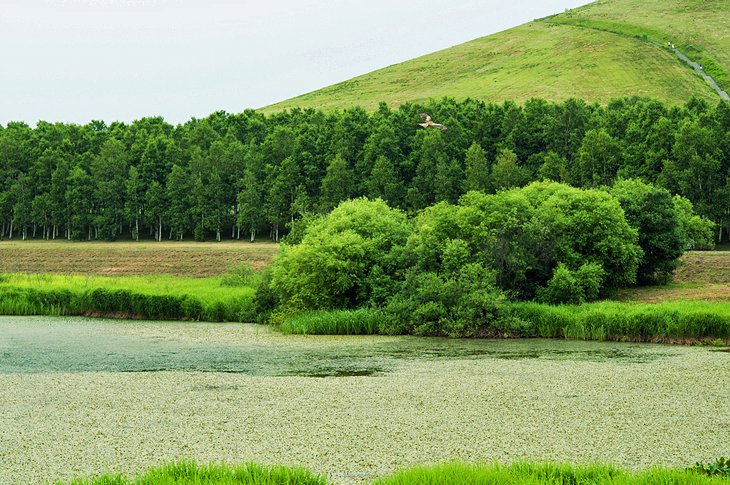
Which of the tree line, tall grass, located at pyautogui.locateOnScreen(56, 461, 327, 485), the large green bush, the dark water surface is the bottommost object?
the dark water surface

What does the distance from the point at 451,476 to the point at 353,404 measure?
38.3ft

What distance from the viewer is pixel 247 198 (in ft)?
353

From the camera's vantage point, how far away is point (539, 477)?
46.7 feet

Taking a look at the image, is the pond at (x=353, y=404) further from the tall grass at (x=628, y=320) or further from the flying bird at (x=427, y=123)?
the flying bird at (x=427, y=123)

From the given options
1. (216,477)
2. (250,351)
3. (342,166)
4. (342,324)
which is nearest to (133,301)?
(342,324)

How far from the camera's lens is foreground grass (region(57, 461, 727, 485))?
12.9 meters

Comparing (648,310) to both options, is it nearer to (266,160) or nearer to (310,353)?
(310,353)

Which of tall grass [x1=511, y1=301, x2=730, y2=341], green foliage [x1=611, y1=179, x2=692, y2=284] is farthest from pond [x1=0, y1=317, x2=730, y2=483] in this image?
green foliage [x1=611, y1=179, x2=692, y2=284]

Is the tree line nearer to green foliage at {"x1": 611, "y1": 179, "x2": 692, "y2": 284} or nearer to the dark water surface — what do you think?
green foliage at {"x1": 611, "y1": 179, "x2": 692, "y2": 284}

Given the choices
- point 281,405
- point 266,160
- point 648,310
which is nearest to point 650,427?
point 281,405

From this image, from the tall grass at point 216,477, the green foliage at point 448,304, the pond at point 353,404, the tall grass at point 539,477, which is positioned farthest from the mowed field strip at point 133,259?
the tall grass at point 539,477

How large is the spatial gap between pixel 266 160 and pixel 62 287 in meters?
65.1

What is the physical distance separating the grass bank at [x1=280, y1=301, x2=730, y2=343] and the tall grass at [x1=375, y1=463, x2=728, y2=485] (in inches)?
1065

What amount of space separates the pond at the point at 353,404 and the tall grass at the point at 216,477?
2719 mm
